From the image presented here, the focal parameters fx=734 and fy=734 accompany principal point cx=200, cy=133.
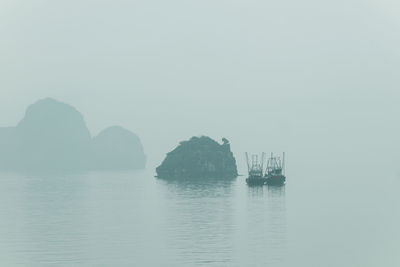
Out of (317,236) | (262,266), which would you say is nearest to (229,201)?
(317,236)

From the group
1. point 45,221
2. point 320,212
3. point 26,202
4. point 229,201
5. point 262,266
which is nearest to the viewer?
point 262,266

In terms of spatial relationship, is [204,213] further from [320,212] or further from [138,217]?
[320,212]

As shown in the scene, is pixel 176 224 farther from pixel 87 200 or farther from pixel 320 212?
pixel 87 200

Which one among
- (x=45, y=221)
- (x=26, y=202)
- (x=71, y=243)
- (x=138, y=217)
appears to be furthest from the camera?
(x=26, y=202)

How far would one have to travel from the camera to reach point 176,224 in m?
109

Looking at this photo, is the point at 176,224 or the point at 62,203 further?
the point at 62,203

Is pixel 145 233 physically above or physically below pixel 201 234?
below

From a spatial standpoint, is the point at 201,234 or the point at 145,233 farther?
the point at 145,233

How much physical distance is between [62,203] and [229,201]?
37.1 meters

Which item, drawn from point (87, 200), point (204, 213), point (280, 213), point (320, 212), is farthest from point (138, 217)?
point (87, 200)

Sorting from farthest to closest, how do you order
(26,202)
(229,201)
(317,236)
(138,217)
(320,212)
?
1. (26,202)
2. (229,201)
3. (320,212)
4. (138,217)
5. (317,236)

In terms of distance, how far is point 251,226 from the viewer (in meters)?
105

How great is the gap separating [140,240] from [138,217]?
34.3m

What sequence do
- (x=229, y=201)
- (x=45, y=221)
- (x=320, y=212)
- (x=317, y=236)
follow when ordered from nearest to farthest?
(x=317, y=236), (x=45, y=221), (x=320, y=212), (x=229, y=201)
